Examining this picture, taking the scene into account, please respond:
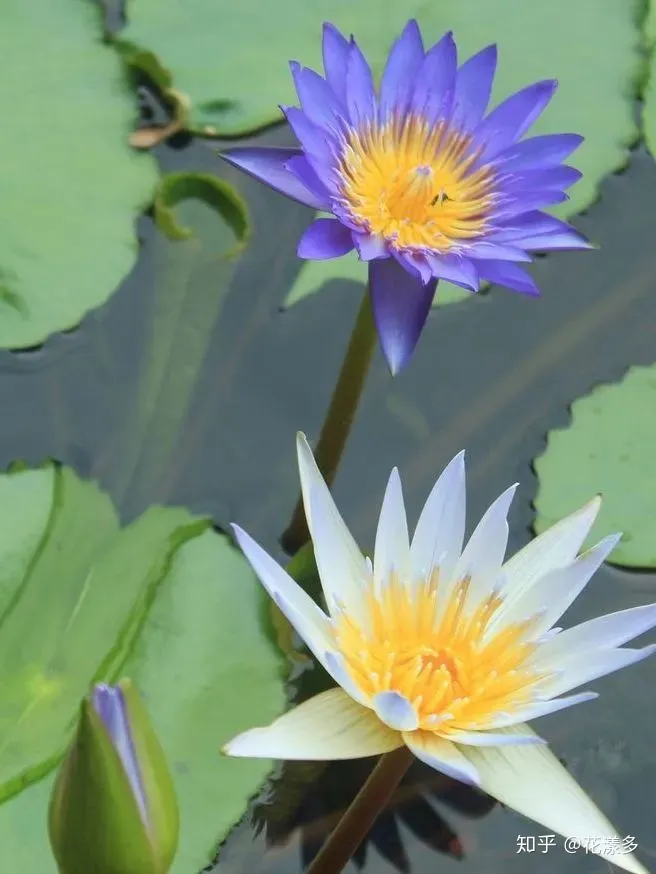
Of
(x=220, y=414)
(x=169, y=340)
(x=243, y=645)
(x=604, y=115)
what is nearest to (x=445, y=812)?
(x=243, y=645)

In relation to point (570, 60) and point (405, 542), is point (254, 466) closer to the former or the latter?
point (405, 542)

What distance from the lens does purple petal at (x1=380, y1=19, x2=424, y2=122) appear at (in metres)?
1.39

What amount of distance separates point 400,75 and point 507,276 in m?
0.36

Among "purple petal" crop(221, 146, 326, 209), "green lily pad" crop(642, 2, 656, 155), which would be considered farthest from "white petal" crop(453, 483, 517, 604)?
"green lily pad" crop(642, 2, 656, 155)

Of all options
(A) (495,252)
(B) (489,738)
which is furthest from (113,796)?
(A) (495,252)

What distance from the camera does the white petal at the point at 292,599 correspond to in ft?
3.27

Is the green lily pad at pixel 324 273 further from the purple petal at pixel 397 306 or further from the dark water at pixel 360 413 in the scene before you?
the purple petal at pixel 397 306

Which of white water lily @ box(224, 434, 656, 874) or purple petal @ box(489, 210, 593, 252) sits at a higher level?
purple petal @ box(489, 210, 593, 252)

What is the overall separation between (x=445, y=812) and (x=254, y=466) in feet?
2.00

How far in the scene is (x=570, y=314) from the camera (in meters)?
1.90

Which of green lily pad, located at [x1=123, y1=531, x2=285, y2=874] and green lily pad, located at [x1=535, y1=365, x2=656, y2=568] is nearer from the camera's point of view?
green lily pad, located at [x1=123, y1=531, x2=285, y2=874]

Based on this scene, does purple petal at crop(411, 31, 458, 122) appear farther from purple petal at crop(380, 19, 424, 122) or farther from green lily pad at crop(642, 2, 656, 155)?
green lily pad at crop(642, 2, 656, 155)

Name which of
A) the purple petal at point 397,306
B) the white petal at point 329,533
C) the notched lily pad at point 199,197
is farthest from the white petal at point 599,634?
the notched lily pad at point 199,197

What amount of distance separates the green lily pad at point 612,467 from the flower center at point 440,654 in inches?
19.2
